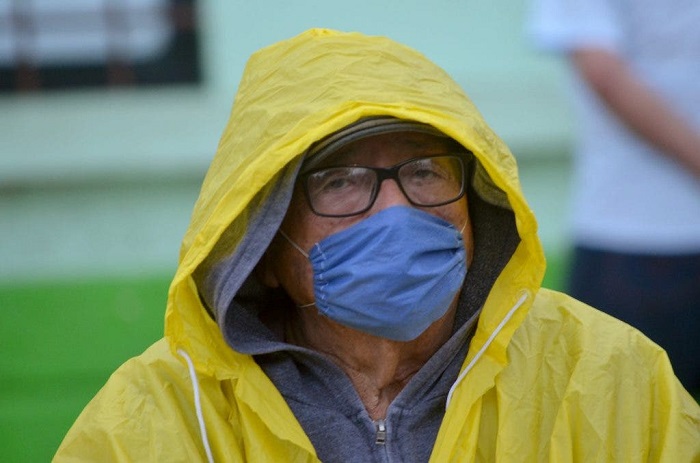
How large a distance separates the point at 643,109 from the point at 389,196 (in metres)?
Result: 0.95

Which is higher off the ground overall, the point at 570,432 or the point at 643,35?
the point at 643,35

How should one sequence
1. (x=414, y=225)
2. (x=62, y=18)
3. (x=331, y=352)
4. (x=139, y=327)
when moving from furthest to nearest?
(x=62, y=18) → (x=139, y=327) → (x=331, y=352) → (x=414, y=225)

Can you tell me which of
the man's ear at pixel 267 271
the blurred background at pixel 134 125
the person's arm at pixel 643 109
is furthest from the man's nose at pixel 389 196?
the blurred background at pixel 134 125

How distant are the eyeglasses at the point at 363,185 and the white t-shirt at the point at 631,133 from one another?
2.86 feet

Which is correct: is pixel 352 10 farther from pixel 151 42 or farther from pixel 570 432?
pixel 570 432

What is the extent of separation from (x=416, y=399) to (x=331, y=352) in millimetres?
176

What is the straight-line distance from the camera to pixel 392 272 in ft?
8.28

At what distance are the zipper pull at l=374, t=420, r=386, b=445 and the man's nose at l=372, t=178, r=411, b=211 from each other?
15.0 inches

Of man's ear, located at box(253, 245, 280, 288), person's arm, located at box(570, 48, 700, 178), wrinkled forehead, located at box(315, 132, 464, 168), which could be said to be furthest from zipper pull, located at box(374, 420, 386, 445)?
person's arm, located at box(570, 48, 700, 178)

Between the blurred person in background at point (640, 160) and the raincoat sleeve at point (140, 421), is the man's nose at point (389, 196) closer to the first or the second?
the raincoat sleeve at point (140, 421)

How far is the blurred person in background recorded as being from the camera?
3342 millimetres

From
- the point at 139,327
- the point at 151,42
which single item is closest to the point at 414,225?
the point at 139,327

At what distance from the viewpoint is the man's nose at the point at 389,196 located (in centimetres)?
260

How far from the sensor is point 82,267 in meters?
6.63
